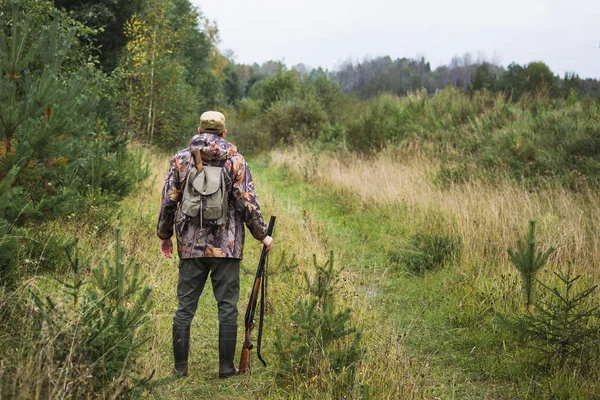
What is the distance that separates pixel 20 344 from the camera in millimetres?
2877

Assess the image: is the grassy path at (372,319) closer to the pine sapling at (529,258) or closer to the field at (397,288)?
the field at (397,288)

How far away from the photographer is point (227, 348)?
4016mm

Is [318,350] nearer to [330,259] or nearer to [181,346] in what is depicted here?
[330,259]

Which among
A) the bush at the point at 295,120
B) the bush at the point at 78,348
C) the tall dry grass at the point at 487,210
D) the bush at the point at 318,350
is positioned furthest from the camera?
the bush at the point at 295,120

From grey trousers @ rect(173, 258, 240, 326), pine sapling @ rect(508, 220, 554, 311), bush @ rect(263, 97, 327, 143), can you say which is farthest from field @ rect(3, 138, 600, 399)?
bush @ rect(263, 97, 327, 143)

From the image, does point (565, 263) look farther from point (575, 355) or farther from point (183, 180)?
point (183, 180)

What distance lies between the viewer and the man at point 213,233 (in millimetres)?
3801

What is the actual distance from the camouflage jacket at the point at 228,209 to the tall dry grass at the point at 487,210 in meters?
3.52

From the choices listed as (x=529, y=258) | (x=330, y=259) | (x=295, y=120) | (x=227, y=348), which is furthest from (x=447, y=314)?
(x=295, y=120)

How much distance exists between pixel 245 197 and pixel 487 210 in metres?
4.76

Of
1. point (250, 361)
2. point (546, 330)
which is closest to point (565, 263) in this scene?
point (546, 330)

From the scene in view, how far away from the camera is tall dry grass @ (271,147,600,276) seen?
6.29 metres

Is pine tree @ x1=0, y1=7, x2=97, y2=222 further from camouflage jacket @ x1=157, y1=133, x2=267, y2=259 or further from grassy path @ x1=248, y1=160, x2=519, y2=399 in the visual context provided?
grassy path @ x1=248, y1=160, x2=519, y2=399

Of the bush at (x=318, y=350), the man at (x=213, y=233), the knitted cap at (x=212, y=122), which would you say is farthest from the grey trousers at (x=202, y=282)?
the knitted cap at (x=212, y=122)
